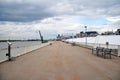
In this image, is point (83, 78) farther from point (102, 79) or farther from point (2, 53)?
point (2, 53)

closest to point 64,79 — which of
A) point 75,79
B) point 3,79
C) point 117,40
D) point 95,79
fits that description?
point 75,79

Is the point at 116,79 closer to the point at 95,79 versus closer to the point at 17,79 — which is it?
the point at 95,79

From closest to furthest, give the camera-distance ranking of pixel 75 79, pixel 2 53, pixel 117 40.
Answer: pixel 75 79
pixel 2 53
pixel 117 40

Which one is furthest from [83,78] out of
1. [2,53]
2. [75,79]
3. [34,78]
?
[2,53]

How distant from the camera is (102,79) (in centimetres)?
898

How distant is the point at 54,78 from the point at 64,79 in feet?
1.87

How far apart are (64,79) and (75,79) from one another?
0.50m

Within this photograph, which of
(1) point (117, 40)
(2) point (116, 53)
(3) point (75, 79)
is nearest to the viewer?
(3) point (75, 79)

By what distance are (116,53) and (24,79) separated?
16589 millimetres

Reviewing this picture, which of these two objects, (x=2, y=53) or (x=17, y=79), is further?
(x=2, y=53)

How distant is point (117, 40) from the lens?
32250 millimetres

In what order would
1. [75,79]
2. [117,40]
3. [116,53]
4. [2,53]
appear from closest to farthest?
[75,79]
[2,53]
[116,53]
[117,40]

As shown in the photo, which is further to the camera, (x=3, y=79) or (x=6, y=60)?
(x=6, y=60)

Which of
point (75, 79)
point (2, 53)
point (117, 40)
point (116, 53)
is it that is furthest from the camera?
point (117, 40)
